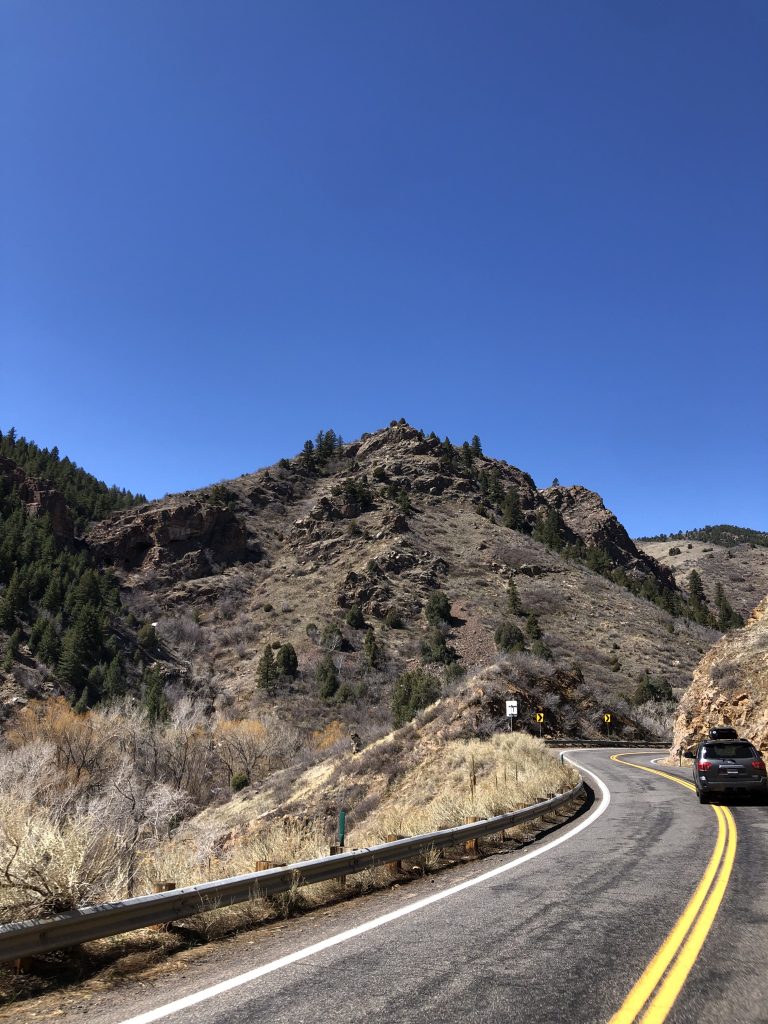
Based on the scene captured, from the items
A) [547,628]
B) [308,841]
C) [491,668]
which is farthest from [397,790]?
[547,628]

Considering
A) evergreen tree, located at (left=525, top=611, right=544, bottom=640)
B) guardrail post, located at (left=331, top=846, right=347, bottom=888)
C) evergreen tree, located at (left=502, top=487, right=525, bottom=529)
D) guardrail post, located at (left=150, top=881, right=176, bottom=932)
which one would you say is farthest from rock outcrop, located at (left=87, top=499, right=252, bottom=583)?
guardrail post, located at (left=150, top=881, right=176, bottom=932)

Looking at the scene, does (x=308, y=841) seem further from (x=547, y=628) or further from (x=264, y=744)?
(x=547, y=628)

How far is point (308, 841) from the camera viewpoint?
9000 millimetres

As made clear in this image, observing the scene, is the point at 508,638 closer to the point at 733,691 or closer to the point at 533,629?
the point at 533,629

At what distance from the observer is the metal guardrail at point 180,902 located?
424 cm

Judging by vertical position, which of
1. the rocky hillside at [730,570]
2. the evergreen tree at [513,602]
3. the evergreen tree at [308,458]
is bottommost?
the evergreen tree at [513,602]

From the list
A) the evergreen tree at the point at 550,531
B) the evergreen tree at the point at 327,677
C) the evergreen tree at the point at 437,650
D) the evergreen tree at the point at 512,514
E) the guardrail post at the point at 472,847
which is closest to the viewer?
the guardrail post at the point at 472,847

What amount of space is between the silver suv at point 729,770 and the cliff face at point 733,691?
6.79 m

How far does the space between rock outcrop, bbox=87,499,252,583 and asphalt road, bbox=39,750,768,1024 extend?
301 feet

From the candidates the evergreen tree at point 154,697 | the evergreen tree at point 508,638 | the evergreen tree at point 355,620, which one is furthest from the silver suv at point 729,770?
the evergreen tree at point 355,620

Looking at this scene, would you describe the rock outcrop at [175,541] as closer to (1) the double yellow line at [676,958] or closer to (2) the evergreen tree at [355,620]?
Result: (2) the evergreen tree at [355,620]

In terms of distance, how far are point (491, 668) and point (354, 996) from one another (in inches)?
1323

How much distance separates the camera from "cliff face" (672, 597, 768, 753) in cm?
2259

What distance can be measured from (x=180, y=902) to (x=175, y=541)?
98426mm
